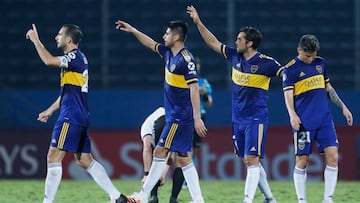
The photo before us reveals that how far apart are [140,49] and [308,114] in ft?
37.0

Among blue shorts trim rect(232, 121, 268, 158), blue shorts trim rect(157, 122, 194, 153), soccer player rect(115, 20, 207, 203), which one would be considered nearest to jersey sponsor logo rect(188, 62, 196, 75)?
soccer player rect(115, 20, 207, 203)

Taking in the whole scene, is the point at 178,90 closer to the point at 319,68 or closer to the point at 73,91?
the point at 73,91

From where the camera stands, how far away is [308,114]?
1155 cm

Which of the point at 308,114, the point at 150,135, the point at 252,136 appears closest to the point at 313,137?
the point at 308,114

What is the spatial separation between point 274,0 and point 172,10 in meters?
2.38

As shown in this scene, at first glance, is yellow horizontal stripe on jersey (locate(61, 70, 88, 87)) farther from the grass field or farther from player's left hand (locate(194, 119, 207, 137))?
the grass field

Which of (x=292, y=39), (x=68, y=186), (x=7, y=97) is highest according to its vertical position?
(x=292, y=39)

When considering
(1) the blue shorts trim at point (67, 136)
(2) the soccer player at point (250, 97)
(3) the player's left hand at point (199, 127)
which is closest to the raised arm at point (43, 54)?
(1) the blue shorts trim at point (67, 136)

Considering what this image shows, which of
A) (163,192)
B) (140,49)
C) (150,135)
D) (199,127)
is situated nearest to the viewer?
(199,127)

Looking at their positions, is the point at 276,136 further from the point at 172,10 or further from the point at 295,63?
the point at 295,63

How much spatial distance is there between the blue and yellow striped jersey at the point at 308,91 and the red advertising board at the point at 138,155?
736cm

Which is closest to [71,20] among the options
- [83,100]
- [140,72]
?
[140,72]

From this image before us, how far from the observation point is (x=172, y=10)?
2275 centimetres

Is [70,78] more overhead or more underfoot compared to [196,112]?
more overhead
